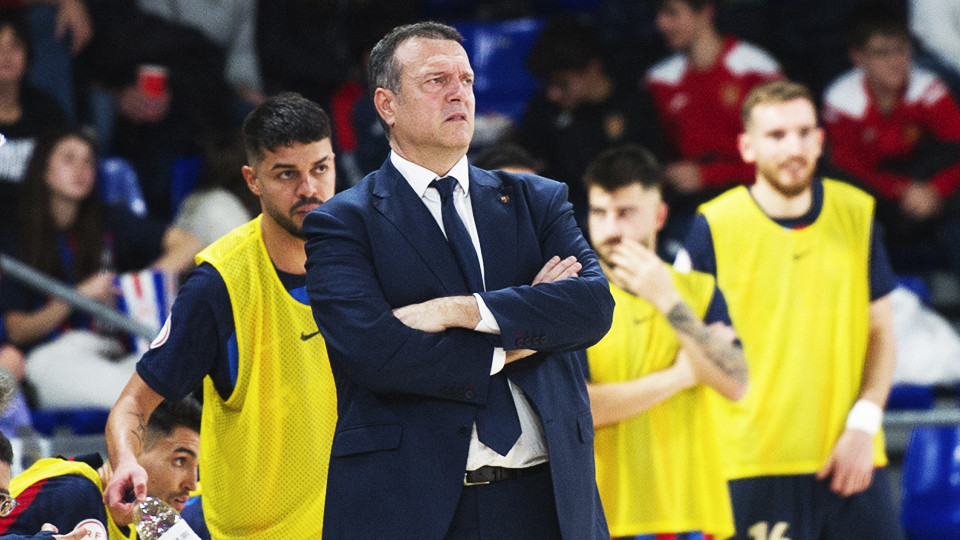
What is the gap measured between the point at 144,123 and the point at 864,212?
4.68 metres

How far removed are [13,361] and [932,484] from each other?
4223 millimetres

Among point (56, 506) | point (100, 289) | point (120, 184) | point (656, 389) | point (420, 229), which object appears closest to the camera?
point (420, 229)

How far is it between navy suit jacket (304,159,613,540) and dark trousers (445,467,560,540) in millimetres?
60

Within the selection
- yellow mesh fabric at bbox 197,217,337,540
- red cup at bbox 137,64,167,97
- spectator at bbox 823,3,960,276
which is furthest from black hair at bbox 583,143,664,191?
red cup at bbox 137,64,167,97

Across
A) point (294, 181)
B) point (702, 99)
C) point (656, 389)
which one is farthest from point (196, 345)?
point (702, 99)

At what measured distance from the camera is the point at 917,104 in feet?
25.1

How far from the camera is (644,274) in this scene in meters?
4.39

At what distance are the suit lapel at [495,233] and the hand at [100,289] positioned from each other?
3594mm

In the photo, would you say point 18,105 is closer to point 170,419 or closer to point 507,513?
point 170,419

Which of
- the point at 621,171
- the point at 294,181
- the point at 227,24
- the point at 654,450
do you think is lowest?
the point at 654,450

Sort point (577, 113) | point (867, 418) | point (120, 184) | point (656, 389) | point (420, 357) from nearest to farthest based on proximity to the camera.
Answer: point (420, 357)
point (656, 389)
point (867, 418)
point (120, 184)
point (577, 113)

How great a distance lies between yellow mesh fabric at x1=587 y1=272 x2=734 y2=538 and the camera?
436 cm

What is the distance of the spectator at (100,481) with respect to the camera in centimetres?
335

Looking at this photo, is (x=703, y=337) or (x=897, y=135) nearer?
(x=703, y=337)
